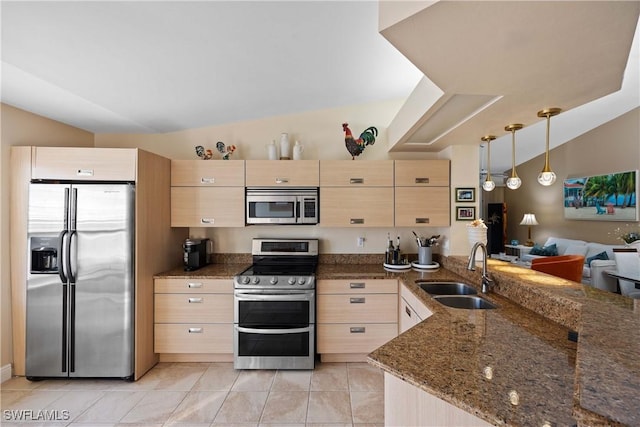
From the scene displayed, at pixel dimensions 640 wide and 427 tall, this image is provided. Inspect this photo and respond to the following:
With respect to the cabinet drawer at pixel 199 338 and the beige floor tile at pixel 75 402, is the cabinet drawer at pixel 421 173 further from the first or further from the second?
the beige floor tile at pixel 75 402

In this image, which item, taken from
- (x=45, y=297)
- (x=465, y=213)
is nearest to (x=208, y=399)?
(x=45, y=297)

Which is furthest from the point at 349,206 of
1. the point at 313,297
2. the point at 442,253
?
the point at 442,253

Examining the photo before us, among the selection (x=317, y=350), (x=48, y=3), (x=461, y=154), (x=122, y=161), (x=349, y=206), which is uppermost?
(x=48, y=3)

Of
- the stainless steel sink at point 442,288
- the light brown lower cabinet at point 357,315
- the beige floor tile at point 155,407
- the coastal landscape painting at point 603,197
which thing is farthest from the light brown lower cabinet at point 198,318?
the coastal landscape painting at point 603,197

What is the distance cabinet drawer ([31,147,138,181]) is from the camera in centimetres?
244

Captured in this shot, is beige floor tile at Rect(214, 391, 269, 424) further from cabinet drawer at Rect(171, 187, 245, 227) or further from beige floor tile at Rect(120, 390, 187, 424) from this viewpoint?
cabinet drawer at Rect(171, 187, 245, 227)

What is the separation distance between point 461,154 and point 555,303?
1863mm

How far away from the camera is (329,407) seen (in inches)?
83.9

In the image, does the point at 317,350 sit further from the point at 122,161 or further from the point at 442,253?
the point at 122,161

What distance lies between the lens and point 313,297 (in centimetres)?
266

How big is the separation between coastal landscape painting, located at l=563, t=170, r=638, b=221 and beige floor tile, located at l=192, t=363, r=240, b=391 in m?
6.68

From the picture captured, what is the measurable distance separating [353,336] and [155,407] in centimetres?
167

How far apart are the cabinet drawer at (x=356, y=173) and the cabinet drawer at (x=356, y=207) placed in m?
0.05

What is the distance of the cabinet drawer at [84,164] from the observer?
244 cm
